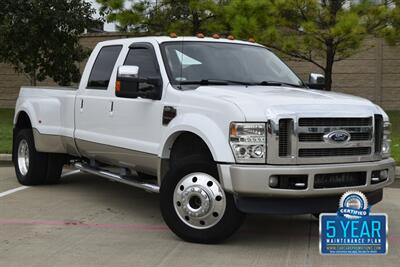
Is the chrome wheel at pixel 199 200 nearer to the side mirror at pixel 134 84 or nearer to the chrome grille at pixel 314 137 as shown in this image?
the chrome grille at pixel 314 137

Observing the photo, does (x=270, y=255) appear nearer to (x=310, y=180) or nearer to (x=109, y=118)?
(x=310, y=180)

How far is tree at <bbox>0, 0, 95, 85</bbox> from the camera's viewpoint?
19609 millimetres

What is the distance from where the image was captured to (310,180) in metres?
5.18

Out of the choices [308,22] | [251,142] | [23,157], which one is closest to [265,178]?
[251,142]

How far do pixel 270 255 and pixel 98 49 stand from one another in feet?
12.3

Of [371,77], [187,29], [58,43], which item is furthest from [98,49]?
[371,77]

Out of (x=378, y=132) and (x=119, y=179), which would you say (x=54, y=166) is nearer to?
(x=119, y=179)

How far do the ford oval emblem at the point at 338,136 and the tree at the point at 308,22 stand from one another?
9.14m

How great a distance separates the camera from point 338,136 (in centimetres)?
535

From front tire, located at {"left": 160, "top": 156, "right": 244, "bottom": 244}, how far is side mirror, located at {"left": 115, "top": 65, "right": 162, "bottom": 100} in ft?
A: 3.00

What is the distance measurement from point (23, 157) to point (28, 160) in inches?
12.1

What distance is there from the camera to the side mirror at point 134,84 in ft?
19.9

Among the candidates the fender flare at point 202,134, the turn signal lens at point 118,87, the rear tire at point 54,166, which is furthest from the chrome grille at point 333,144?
the rear tire at point 54,166

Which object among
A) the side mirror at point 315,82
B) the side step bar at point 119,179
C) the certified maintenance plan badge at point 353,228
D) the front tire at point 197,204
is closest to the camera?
the certified maintenance plan badge at point 353,228
